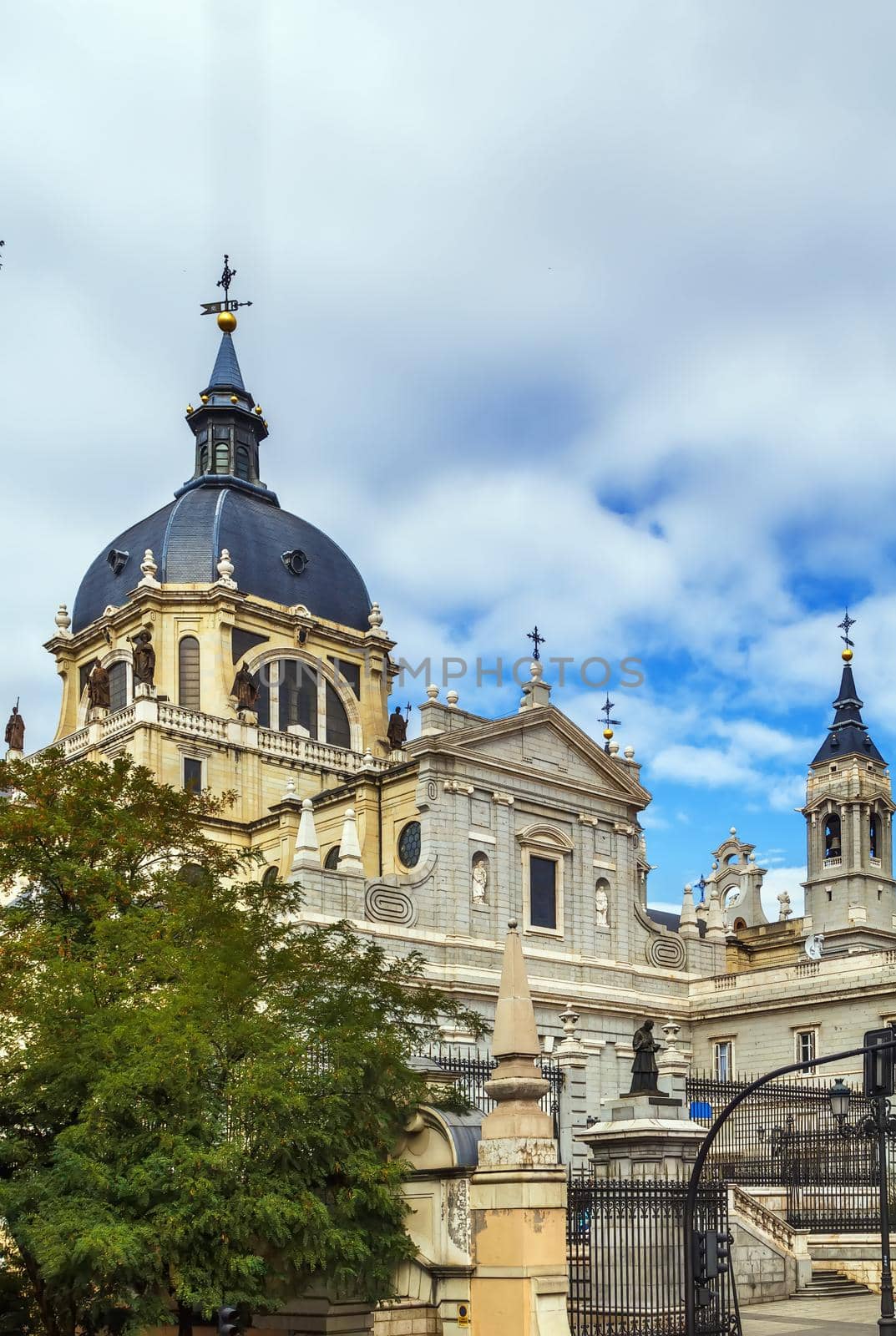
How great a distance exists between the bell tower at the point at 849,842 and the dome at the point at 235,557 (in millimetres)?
22360

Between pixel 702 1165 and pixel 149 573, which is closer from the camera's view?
pixel 702 1165

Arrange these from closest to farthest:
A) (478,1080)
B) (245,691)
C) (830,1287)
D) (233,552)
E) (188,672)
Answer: (478,1080), (830,1287), (245,691), (188,672), (233,552)

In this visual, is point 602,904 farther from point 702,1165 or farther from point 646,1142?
point 702,1165

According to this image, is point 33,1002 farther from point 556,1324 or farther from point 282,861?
point 282,861

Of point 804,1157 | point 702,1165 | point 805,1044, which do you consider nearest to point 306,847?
point 804,1157

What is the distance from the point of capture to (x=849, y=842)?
7350 cm

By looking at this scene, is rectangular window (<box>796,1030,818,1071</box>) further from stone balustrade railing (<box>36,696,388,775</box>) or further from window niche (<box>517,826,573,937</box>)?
stone balustrade railing (<box>36,696,388,775</box>)

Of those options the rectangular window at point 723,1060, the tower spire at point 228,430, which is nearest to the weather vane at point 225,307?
the tower spire at point 228,430

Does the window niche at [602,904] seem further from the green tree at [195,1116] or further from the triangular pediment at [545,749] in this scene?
the green tree at [195,1116]

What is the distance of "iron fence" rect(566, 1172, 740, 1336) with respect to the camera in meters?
23.5

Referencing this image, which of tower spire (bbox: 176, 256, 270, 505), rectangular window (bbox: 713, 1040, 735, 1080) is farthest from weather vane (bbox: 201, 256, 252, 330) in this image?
rectangular window (bbox: 713, 1040, 735, 1080)

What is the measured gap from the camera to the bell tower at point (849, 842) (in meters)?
72.1

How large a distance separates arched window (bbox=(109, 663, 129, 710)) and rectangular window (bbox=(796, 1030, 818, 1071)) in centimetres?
2892

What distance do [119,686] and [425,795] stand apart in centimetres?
1955
